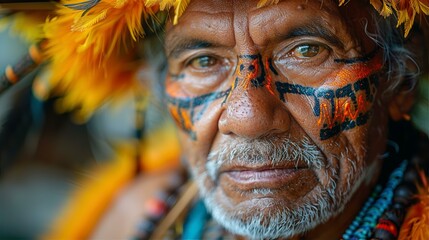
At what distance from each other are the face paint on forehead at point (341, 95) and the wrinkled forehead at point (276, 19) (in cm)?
9

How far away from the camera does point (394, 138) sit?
2.45 metres

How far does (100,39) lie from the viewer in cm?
225

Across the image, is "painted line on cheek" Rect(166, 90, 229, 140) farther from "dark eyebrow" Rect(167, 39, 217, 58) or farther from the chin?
the chin

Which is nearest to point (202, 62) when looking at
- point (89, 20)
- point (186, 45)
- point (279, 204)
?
point (186, 45)

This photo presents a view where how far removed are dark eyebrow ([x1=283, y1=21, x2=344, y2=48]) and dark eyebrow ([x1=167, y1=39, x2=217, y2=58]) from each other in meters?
0.26

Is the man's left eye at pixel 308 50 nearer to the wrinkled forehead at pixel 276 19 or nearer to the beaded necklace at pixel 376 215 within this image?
the wrinkled forehead at pixel 276 19

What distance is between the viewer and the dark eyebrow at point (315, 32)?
2.05 m

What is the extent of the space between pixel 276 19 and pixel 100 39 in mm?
603

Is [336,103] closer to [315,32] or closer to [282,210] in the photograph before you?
[315,32]

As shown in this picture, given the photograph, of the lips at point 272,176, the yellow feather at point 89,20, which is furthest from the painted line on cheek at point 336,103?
the yellow feather at point 89,20

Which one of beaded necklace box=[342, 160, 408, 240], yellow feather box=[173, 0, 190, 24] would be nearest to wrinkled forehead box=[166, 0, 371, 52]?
yellow feather box=[173, 0, 190, 24]

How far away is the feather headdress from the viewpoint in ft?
6.57

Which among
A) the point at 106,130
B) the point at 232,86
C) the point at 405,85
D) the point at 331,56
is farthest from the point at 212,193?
the point at 106,130

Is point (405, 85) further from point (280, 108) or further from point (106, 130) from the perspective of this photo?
point (106, 130)
